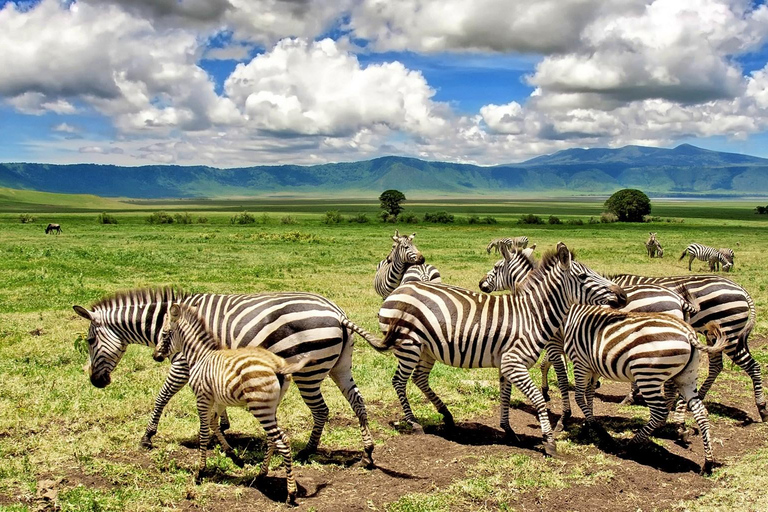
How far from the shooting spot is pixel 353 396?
757 centimetres

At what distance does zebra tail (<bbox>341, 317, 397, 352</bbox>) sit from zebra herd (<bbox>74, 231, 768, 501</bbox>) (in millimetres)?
19

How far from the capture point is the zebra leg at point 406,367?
8.25 metres

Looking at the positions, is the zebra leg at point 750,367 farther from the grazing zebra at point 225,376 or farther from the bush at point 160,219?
the bush at point 160,219

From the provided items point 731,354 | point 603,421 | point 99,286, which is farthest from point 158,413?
point 99,286

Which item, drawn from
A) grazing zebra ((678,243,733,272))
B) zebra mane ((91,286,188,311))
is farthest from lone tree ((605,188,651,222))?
zebra mane ((91,286,188,311))

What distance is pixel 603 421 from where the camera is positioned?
9.22m

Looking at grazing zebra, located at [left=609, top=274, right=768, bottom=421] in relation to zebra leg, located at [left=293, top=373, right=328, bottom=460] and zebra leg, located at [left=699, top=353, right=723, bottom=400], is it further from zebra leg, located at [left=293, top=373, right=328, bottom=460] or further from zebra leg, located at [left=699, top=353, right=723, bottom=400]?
zebra leg, located at [left=293, top=373, right=328, bottom=460]

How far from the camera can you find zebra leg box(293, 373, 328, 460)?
24.0 feet

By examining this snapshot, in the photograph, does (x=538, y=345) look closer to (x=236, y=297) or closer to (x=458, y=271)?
(x=236, y=297)

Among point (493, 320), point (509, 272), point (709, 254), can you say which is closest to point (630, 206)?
point (709, 254)

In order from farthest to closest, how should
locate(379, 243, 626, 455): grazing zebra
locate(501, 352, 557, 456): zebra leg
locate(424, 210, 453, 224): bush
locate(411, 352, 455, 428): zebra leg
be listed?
locate(424, 210, 453, 224): bush < locate(411, 352, 455, 428): zebra leg < locate(379, 243, 626, 455): grazing zebra < locate(501, 352, 557, 456): zebra leg

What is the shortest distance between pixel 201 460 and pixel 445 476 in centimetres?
296

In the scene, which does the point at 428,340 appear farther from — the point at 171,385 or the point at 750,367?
the point at 750,367

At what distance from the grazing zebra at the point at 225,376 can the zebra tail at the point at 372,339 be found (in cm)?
76
